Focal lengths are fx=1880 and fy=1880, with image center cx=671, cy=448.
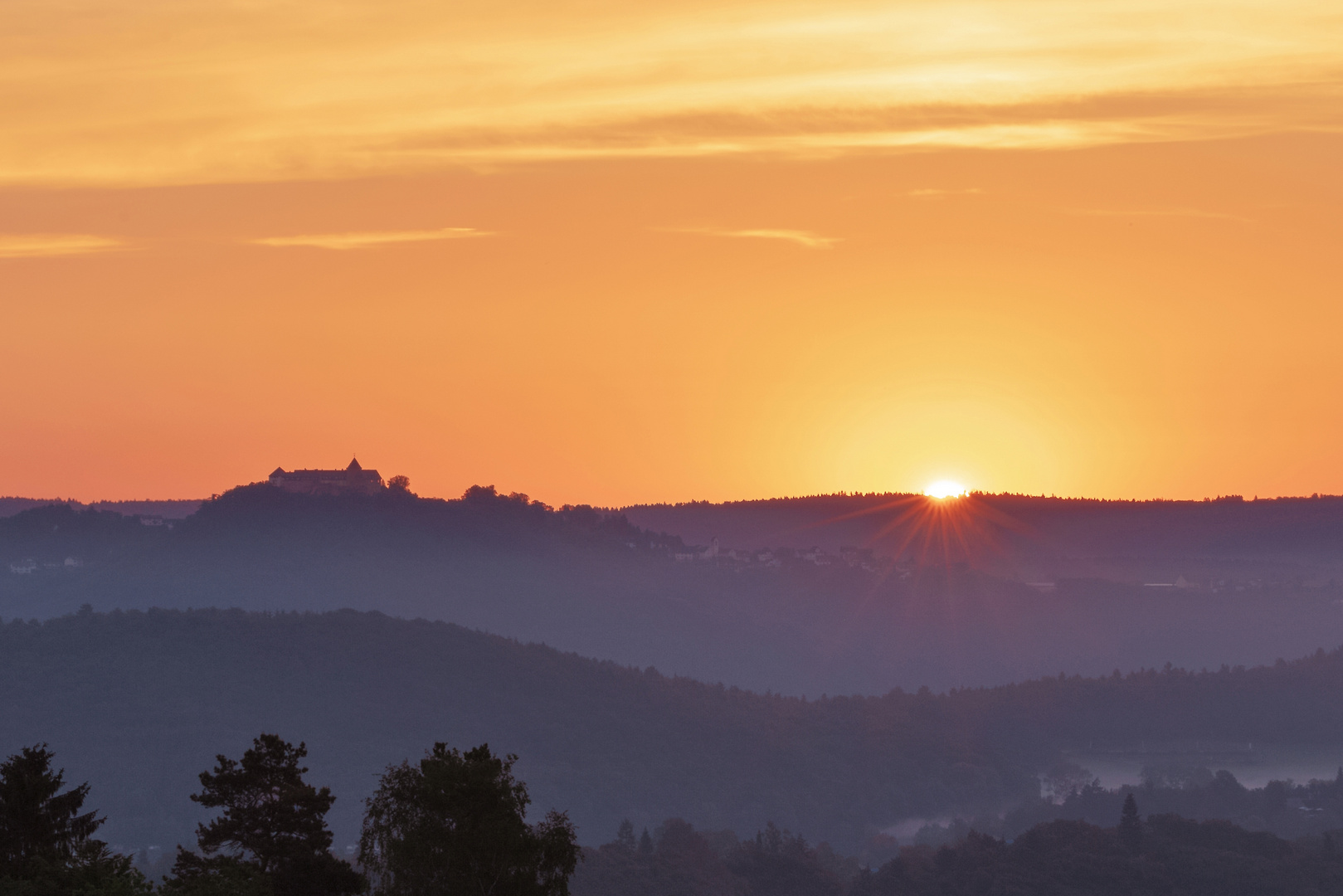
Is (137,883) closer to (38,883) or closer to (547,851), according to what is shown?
(38,883)

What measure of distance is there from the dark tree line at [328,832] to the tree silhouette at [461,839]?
30mm

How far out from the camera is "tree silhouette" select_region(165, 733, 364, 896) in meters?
46.2

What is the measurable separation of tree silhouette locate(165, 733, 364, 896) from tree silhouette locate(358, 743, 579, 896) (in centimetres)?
144

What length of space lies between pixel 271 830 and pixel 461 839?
479cm

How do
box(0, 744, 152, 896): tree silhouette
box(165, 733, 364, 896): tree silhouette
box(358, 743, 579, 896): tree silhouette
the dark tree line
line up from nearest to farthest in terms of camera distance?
box(0, 744, 152, 896): tree silhouette < the dark tree line < box(165, 733, 364, 896): tree silhouette < box(358, 743, 579, 896): tree silhouette

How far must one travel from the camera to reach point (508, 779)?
49.4 meters

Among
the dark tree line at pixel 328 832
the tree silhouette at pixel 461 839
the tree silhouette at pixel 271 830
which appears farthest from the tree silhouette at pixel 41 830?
A: the tree silhouette at pixel 461 839

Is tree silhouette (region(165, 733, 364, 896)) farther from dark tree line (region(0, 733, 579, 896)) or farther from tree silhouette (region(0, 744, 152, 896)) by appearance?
tree silhouette (region(0, 744, 152, 896))

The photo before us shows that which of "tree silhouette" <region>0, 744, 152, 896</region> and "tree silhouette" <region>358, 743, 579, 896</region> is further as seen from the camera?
"tree silhouette" <region>358, 743, 579, 896</region>

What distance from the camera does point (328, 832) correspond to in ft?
161

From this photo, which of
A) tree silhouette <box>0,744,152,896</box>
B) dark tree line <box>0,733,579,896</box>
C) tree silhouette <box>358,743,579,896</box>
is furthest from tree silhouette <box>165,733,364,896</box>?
tree silhouette <box>0,744,152,896</box>

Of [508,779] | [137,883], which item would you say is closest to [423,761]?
[508,779]

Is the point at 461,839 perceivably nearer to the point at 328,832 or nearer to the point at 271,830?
the point at 328,832

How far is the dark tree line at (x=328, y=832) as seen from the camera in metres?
45.9
